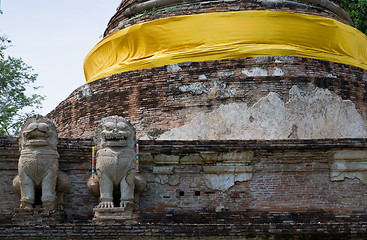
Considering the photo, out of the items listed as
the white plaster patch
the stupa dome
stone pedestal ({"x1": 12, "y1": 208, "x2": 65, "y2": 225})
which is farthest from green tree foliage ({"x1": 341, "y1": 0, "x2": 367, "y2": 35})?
stone pedestal ({"x1": 12, "y1": 208, "x2": 65, "y2": 225})

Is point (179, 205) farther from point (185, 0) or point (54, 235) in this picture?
point (185, 0)

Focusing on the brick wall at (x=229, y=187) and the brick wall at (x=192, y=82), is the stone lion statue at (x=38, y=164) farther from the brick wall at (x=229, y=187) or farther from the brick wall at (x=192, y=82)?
the brick wall at (x=192, y=82)

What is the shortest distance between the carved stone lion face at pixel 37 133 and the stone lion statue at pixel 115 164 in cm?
71

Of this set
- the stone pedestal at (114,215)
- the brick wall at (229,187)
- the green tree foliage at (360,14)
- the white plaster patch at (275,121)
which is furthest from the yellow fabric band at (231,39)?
the green tree foliage at (360,14)

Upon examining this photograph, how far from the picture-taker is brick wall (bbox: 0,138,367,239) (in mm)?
10367

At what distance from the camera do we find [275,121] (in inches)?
500

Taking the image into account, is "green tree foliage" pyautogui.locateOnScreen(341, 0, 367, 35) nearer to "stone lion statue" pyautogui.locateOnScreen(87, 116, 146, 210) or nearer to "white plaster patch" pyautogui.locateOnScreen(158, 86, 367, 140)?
"white plaster patch" pyautogui.locateOnScreen(158, 86, 367, 140)

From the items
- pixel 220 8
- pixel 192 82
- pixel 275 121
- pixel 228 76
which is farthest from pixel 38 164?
pixel 220 8

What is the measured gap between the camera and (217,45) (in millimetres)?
13914

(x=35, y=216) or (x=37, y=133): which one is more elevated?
(x=37, y=133)

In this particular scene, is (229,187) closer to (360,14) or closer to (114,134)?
(114,134)

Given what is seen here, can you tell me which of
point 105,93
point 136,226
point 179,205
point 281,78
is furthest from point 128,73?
point 136,226

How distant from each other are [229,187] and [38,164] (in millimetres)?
2899

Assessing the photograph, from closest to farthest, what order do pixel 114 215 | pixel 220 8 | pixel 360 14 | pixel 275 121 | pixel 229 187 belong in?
pixel 114 215, pixel 229 187, pixel 275 121, pixel 220 8, pixel 360 14
